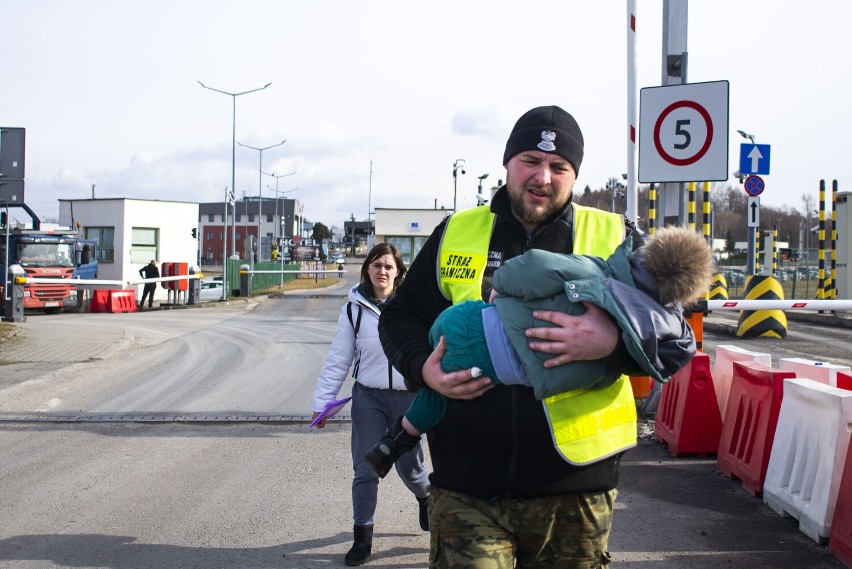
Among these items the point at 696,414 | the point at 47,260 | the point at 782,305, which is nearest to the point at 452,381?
the point at 696,414

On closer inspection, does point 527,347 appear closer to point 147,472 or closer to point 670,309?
point 670,309

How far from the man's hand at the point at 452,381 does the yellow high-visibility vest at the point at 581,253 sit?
19 cm

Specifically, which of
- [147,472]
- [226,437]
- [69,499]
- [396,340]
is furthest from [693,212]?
[396,340]

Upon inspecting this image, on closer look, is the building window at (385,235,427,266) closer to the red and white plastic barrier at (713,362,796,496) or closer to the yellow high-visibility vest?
the red and white plastic barrier at (713,362,796,496)

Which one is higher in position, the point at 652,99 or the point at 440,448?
the point at 652,99

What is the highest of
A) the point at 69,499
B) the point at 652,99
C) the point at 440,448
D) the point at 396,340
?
the point at 652,99

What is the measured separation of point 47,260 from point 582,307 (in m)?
30.3

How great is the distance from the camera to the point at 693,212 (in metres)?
10.6

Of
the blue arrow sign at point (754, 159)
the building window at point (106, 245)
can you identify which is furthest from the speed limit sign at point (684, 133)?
the building window at point (106, 245)

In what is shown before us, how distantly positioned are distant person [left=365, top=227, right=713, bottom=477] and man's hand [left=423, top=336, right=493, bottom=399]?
2 cm

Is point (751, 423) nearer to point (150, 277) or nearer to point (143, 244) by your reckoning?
point (150, 277)

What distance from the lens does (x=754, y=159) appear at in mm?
18062

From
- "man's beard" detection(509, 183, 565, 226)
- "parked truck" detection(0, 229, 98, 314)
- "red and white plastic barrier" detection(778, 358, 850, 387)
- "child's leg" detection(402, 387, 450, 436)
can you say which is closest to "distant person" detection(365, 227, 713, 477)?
"child's leg" detection(402, 387, 450, 436)

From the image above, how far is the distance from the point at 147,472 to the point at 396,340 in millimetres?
4816
